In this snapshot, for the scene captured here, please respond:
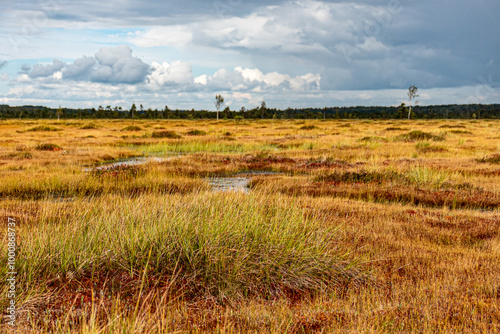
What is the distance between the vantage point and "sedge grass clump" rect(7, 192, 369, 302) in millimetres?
4500

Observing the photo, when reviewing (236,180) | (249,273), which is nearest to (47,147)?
(236,180)

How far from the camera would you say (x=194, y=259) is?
4684 mm

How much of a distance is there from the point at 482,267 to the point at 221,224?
3.93m

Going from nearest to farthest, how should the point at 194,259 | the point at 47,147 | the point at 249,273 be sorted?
the point at 194,259 < the point at 249,273 < the point at 47,147

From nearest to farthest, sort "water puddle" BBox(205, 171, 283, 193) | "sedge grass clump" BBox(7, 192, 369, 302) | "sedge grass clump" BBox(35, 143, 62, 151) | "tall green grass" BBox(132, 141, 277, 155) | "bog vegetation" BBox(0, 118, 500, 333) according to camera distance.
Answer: "bog vegetation" BBox(0, 118, 500, 333) < "sedge grass clump" BBox(7, 192, 369, 302) < "water puddle" BBox(205, 171, 283, 193) < "sedge grass clump" BBox(35, 143, 62, 151) < "tall green grass" BBox(132, 141, 277, 155)

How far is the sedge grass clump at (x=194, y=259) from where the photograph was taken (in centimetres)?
450

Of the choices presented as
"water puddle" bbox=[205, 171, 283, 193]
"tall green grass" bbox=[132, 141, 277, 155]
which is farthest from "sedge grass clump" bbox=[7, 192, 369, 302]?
"tall green grass" bbox=[132, 141, 277, 155]

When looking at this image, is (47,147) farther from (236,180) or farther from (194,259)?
(194,259)

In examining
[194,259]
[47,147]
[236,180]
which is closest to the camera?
[194,259]

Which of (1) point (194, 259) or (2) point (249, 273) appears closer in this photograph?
(1) point (194, 259)

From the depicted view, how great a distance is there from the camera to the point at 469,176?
14.1 metres

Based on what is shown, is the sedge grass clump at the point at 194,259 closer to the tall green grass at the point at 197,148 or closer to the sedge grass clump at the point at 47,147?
the tall green grass at the point at 197,148

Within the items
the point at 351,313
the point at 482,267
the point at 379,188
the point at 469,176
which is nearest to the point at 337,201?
the point at 379,188

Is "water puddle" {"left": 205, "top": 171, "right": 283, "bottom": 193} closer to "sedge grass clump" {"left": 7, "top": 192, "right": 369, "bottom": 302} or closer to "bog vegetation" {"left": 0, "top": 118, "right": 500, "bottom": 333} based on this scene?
"bog vegetation" {"left": 0, "top": 118, "right": 500, "bottom": 333}
